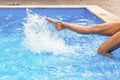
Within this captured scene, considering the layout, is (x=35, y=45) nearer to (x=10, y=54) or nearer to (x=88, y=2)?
(x=10, y=54)

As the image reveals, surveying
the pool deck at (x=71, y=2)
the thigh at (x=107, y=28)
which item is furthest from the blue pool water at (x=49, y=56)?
the pool deck at (x=71, y=2)

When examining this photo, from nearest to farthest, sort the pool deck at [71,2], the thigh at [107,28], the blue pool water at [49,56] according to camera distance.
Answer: the thigh at [107,28] → the blue pool water at [49,56] → the pool deck at [71,2]

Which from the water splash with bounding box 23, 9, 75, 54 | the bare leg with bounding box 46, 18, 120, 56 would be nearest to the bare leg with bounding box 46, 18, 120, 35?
the bare leg with bounding box 46, 18, 120, 56

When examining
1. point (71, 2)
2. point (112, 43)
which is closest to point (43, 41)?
point (112, 43)

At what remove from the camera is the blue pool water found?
3.73 m

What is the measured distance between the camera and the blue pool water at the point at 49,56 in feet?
12.2

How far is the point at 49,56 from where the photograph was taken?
435 centimetres

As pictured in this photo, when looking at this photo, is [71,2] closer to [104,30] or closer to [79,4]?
[79,4]

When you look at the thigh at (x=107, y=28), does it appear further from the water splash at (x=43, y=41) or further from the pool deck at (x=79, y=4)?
the pool deck at (x=79, y=4)

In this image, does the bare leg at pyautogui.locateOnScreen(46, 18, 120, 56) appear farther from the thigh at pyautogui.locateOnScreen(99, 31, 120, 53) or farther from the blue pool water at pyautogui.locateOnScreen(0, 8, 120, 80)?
the blue pool water at pyautogui.locateOnScreen(0, 8, 120, 80)

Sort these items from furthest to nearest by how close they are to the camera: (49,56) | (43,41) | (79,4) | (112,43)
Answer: (79,4)
(43,41)
(49,56)
(112,43)

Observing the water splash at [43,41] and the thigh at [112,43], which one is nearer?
the thigh at [112,43]

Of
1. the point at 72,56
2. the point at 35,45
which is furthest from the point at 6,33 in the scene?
the point at 72,56

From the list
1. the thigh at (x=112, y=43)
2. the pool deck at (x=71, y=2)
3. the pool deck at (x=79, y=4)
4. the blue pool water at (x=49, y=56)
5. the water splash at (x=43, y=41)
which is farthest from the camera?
the pool deck at (x=71, y=2)
